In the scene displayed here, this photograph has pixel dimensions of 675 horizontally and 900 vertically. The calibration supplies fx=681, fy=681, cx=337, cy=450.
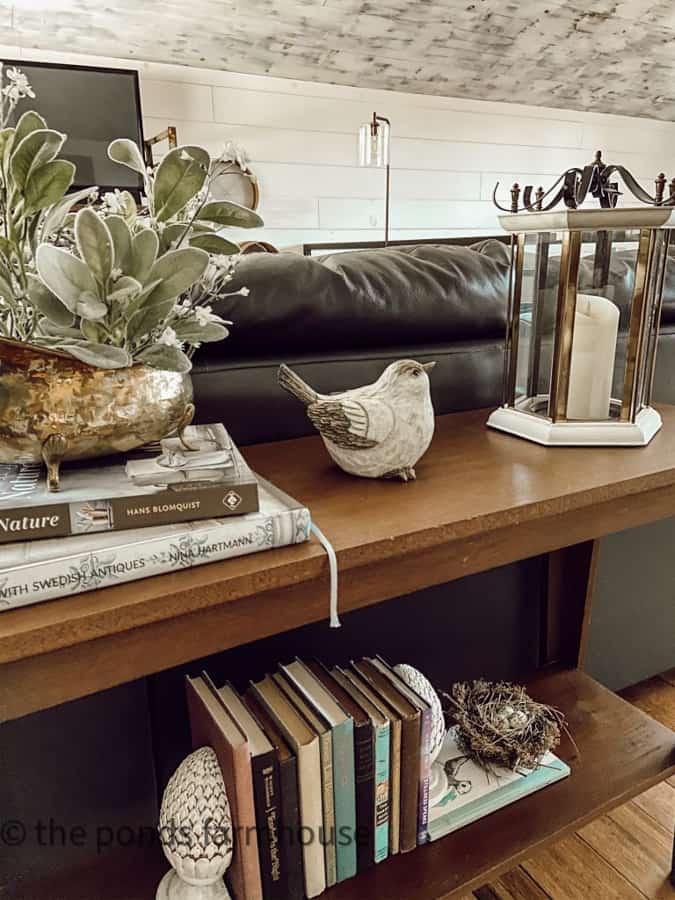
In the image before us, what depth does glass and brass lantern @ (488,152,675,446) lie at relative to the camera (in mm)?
868

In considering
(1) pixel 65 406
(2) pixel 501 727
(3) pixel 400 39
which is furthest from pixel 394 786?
(3) pixel 400 39

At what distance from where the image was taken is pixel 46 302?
581 mm

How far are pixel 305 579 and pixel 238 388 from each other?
15.5 inches

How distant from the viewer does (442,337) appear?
1.07m

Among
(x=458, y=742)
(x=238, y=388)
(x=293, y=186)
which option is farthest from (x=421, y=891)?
(x=293, y=186)

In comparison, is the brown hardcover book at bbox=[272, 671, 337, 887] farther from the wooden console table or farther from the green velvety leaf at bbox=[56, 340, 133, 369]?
the green velvety leaf at bbox=[56, 340, 133, 369]

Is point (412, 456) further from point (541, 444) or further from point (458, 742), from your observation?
point (458, 742)

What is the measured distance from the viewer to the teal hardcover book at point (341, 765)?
2.44 feet

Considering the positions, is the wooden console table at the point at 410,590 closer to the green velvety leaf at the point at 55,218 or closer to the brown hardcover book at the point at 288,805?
the brown hardcover book at the point at 288,805

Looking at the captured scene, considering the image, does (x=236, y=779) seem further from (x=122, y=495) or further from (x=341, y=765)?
(x=122, y=495)

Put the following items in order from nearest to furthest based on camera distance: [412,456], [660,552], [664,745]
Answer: [412,456] < [664,745] < [660,552]

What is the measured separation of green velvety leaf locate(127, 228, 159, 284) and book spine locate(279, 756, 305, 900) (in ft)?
1.66

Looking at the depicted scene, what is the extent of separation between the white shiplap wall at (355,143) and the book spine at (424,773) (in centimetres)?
355

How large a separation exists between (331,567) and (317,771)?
0.29 meters
